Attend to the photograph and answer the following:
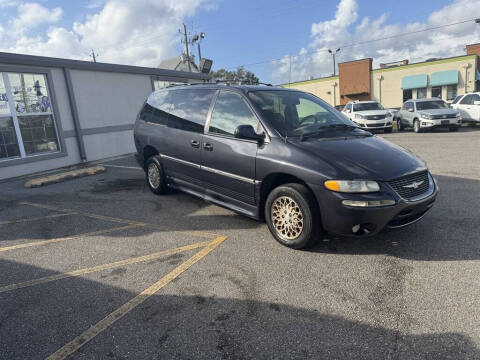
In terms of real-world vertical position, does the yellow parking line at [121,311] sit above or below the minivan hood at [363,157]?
below

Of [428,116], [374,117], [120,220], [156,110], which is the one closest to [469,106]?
[428,116]

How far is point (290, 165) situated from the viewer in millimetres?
3717

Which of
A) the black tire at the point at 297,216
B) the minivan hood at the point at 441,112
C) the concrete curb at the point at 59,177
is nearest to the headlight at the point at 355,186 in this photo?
the black tire at the point at 297,216

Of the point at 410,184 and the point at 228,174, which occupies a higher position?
the point at 228,174

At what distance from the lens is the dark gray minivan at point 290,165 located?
11.2 feet

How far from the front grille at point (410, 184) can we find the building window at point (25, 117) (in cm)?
1019

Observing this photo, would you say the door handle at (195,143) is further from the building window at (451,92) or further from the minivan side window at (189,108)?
the building window at (451,92)

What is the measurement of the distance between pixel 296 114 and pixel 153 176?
310 cm

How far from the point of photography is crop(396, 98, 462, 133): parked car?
14.8m

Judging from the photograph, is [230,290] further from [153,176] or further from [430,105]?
[430,105]

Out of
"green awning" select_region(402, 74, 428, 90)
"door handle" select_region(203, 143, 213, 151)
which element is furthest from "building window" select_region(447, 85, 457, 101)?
"door handle" select_region(203, 143, 213, 151)

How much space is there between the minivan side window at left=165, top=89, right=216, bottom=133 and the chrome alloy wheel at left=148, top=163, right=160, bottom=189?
986mm

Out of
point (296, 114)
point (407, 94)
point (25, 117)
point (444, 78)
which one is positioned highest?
point (444, 78)

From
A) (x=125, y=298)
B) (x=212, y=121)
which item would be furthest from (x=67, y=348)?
(x=212, y=121)
